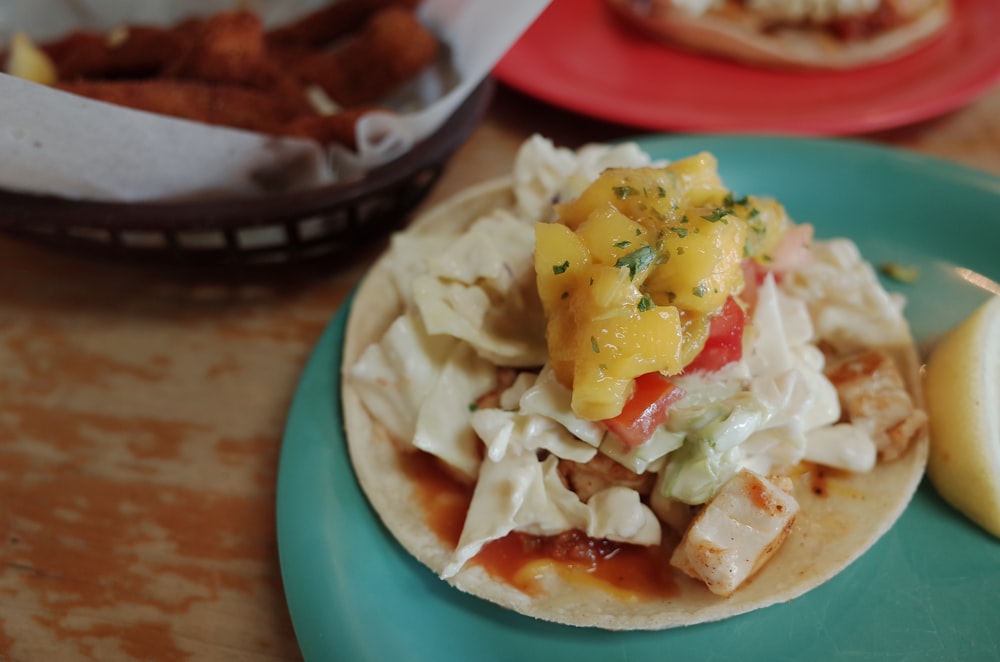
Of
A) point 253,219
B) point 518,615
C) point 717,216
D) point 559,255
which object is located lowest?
point 518,615

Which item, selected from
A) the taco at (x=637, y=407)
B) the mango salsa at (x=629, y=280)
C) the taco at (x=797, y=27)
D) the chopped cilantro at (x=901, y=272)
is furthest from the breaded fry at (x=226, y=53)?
the chopped cilantro at (x=901, y=272)

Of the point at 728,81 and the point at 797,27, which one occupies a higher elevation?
the point at 797,27

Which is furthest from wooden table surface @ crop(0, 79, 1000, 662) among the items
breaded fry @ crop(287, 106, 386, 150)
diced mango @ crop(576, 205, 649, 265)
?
diced mango @ crop(576, 205, 649, 265)

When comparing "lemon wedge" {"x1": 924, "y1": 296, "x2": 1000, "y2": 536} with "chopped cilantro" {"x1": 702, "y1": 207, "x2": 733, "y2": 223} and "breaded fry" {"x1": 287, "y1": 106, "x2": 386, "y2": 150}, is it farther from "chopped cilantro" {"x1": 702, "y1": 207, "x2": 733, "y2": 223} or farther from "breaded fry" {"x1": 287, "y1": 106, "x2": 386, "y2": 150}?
"breaded fry" {"x1": 287, "y1": 106, "x2": 386, "y2": 150}

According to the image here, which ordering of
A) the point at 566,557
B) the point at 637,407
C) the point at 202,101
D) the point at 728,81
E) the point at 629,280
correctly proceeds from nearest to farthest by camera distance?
1. the point at 629,280
2. the point at 637,407
3. the point at 566,557
4. the point at 202,101
5. the point at 728,81

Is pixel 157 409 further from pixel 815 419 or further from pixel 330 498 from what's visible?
pixel 815 419

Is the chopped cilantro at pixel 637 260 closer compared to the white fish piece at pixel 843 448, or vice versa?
the chopped cilantro at pixel 637 260

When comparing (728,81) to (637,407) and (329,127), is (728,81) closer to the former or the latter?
(329,127)

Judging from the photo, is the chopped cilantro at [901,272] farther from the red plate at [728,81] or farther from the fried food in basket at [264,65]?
the fried food in basket at [264,65]

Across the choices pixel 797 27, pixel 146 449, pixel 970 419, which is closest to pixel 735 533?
pixel 970 419
